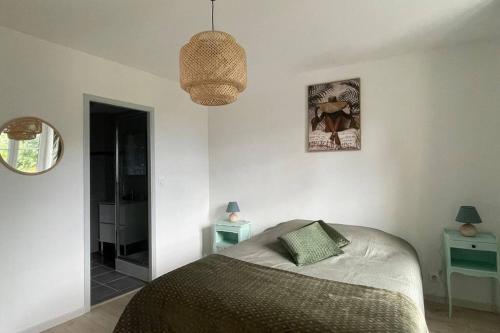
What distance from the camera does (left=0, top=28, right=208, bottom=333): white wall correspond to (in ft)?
7.26

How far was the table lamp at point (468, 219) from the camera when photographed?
7.83 feet

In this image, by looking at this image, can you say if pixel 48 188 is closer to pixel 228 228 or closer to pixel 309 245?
pixel 228 228

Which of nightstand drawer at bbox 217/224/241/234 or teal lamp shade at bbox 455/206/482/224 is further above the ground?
teal lamp shade at bbox 455/206/482/224

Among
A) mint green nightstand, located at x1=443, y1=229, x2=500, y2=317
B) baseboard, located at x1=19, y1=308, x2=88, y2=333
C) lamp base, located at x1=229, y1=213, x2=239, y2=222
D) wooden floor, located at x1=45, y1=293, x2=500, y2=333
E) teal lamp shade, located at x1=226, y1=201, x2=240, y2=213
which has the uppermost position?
teal lamp shade, located at x1=226, y1=201, x2=240, y2=213

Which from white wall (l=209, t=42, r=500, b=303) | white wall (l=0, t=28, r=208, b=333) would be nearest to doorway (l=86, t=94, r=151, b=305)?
white wall (l=0, t=28, r=208, b=333)

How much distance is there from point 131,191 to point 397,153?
345 cm

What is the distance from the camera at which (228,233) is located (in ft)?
12.3

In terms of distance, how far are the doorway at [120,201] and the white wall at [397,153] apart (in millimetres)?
1436

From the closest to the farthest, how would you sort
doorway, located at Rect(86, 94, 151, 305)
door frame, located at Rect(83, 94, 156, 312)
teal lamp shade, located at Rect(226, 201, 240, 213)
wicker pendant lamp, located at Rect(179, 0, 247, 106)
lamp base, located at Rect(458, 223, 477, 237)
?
wicker pendant lamp, located at Rect(179, 0, 247, 106), lamp base, located at Rect(458, 223, 477, 237), door frame, located at Rect(83, 94, 156, 312), doorway, located at Rect(86, 94, 151, 305), teal lamp shade, located at Rect(226, 201, 240, 213)

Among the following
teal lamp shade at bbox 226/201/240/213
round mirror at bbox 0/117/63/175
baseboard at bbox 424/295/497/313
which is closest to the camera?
round mirror at bbox 0/117/63/175

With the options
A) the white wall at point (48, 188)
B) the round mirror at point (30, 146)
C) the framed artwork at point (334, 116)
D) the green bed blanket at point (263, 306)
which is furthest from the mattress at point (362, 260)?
the round mirror at point (30, 146)

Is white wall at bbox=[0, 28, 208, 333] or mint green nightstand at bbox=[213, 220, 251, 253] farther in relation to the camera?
mint green nightstand at bbox=[213, 220, 251, 253]

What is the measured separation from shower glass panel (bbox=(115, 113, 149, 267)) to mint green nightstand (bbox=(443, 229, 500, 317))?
330cm

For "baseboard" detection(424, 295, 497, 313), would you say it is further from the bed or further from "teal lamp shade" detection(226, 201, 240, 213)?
"teal lamp shade" detection(226, 201, 240, 213)
